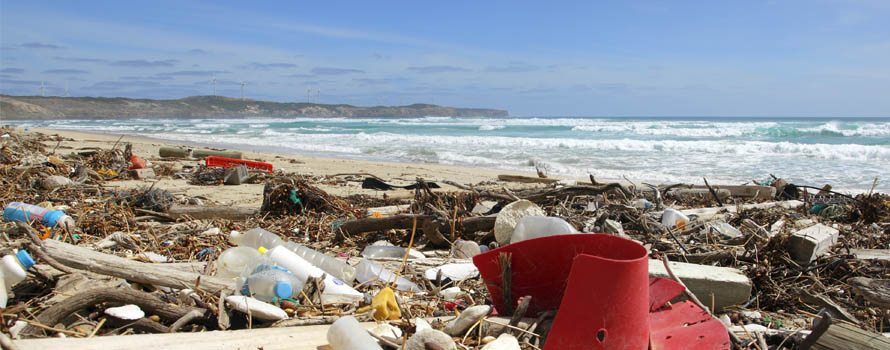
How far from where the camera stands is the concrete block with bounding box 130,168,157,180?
6723 mm

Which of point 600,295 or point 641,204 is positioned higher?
point 600,295

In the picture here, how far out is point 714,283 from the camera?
91.7 inches

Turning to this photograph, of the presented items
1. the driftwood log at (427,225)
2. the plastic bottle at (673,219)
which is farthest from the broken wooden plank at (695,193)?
the driftwood log at (427,225)

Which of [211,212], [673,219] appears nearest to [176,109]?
[211,212]

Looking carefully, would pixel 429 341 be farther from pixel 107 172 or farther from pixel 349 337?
pixel 107 172

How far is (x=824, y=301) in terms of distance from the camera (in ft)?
7.17

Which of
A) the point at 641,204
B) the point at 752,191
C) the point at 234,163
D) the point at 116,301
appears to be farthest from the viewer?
the point at 234,163

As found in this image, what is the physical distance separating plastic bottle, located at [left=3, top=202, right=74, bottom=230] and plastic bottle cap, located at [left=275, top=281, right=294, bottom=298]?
7.18 ft

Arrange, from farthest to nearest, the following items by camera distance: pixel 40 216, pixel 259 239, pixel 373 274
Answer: pixel 40 216, pixel 259 239, pixel 373 274

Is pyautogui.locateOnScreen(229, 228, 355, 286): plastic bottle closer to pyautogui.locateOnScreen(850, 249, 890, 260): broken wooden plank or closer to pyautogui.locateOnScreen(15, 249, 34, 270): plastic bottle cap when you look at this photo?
pyautogui.locateOnScreen(15, 249, 34, 270): plastic bottle cap

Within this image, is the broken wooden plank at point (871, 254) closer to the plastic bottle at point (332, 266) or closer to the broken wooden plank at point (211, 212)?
the plastic bottle at point (332, 266)

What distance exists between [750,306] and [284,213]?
3.47 meters

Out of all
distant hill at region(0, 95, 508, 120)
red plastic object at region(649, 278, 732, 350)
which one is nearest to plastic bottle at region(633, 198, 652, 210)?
red plastic object at region(649, 278, 732, 350)

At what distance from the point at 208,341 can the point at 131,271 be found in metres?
0.76
